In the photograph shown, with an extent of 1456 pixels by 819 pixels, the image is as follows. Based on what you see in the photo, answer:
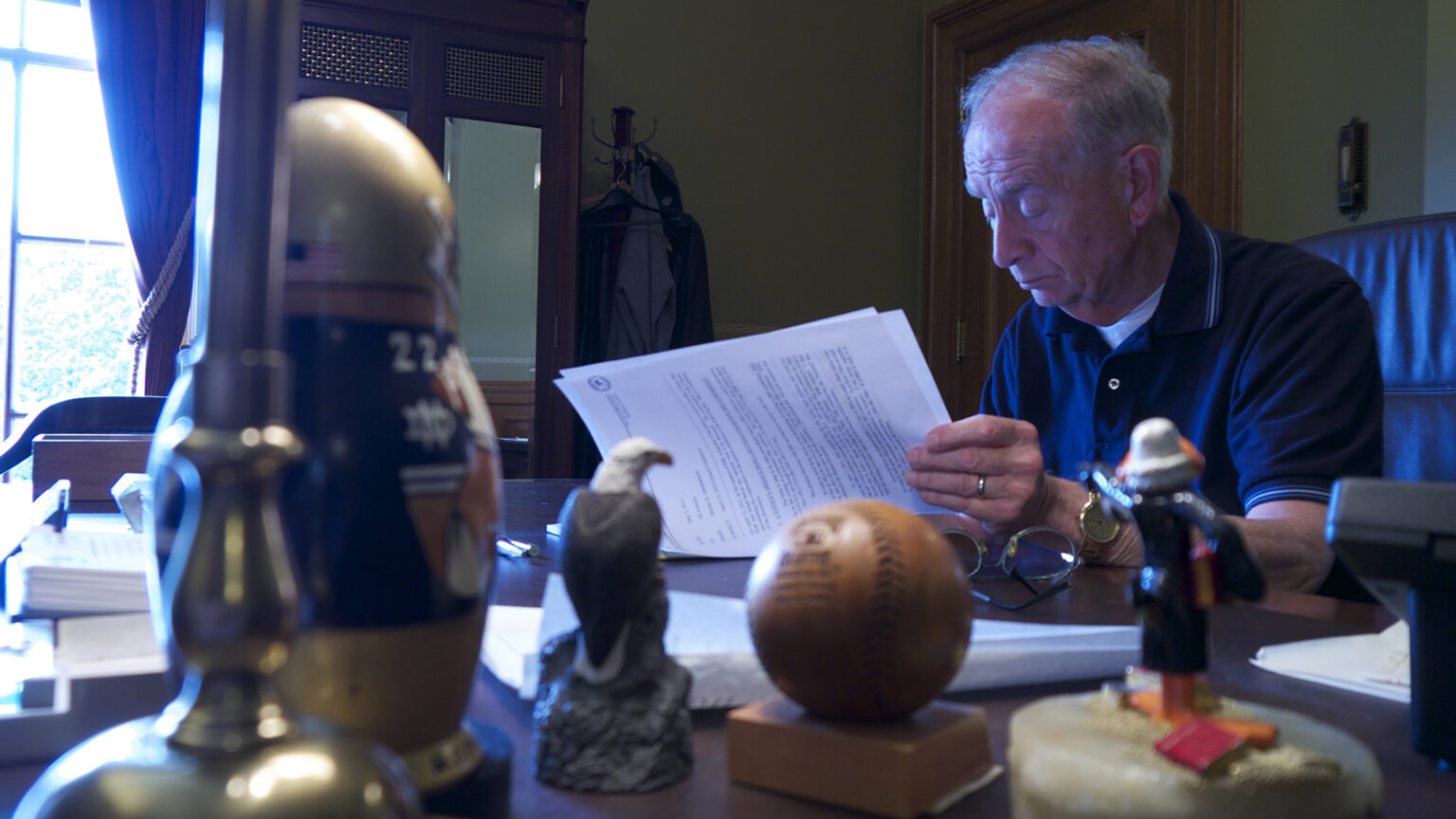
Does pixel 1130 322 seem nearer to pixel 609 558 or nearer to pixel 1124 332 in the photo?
pixel 1124 332

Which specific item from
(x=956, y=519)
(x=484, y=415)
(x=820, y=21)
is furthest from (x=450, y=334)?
(x=820, y=21)

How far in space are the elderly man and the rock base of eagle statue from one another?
0.72 m

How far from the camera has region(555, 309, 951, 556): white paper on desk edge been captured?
3.14ft

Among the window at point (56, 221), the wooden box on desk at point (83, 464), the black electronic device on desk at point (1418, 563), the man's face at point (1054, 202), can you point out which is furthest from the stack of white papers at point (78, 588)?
the window at point (56, 221)

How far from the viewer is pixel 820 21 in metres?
4.03

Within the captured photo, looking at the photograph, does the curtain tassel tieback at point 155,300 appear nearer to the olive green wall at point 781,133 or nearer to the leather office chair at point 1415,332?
the olive green wall at point 781,133

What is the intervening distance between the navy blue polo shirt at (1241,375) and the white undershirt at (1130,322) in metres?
0.02

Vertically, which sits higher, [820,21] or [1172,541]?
[820,21]

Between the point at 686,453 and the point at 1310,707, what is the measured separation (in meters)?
0.62

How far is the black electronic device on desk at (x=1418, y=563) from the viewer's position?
1.30 ft

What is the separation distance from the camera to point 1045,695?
1.64 ft

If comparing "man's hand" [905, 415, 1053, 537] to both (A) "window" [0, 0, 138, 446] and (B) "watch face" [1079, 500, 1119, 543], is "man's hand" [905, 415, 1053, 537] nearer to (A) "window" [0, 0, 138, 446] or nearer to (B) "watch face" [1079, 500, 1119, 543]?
(B) "watch face" [1079, 500, 1119, 543]

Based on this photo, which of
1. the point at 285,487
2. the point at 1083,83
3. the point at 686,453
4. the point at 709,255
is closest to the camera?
the point at 285,487

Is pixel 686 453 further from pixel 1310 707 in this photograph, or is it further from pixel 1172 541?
pixel 1172 541
